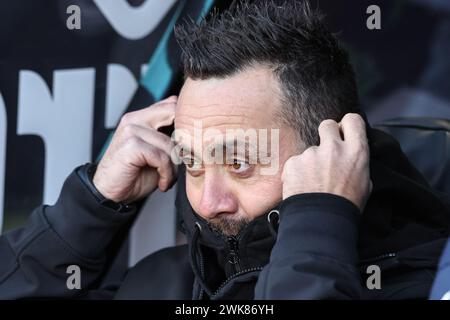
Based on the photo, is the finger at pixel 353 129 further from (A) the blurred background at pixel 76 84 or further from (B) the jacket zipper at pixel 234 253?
(A) the blurred background at pixel 76 84

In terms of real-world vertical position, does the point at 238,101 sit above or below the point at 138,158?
above

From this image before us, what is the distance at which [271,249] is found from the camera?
1.70 metres

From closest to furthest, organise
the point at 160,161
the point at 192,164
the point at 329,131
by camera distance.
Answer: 1. the point at 329,131
2. the point at 192,164
3. the point at 160,161

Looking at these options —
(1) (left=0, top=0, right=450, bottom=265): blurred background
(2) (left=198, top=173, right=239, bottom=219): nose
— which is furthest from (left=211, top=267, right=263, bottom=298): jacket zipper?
(1) (left=0, top=0, right=450, bottom=265): blurred background

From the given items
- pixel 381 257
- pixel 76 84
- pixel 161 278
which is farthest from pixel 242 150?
pixel 76 84

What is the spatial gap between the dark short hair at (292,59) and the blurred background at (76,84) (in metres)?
0.51

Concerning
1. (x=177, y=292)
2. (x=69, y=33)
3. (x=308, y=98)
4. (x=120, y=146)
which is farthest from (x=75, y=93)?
(x=308, y=98)

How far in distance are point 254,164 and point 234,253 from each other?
0.58 ft

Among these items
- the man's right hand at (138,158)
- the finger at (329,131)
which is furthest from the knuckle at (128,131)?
the finger at (329,131)

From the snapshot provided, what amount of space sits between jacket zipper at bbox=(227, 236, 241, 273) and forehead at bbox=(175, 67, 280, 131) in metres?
0.21

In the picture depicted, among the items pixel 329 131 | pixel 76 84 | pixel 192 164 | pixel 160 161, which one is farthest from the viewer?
pixel 76 84

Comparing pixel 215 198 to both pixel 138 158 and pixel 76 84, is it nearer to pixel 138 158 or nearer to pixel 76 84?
pixel 138 158

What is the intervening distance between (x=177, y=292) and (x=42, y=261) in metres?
0.31

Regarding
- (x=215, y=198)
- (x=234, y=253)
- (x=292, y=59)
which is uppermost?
(x=292, y=59)
